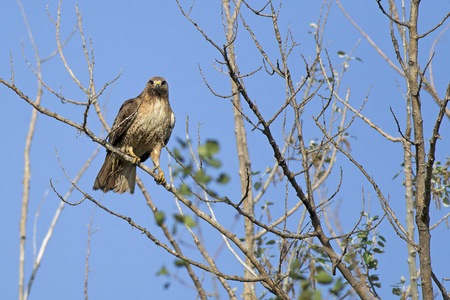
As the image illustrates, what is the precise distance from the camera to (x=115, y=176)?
21.0 ft

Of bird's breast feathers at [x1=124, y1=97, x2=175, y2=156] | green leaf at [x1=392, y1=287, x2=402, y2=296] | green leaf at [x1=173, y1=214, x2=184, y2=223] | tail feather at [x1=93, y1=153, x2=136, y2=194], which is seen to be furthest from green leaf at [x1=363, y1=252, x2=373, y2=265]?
tail feather at [x1=93, y1=153, x2=136, y2=194]

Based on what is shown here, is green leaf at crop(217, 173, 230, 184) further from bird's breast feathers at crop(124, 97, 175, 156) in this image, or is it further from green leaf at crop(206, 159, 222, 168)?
bird's breast feathers at crop(124, 97, 175, 156)

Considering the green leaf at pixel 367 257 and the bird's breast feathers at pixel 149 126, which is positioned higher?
the bird's breast feathers at pixel 149 126

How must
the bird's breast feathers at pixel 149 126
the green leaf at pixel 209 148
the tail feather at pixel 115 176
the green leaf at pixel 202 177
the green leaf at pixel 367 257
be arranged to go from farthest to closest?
the tail feather at pixel 115 176, the bird's breast feathers at pixel 149 126, the green leaf at pixel 367 257, the green leaf at pixel 202 177, the green leaf at pixel 209 148

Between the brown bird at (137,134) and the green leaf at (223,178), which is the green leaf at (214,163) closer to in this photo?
the green leaf at (223,178)

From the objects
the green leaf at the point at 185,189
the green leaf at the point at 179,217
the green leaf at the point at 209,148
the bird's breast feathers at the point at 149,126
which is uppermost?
the bird's breast feathers at the point at 149,126

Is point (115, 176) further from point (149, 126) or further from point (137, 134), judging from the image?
point (149, 126)

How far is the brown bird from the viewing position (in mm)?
6098

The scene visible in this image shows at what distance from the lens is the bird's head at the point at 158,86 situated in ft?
21.0

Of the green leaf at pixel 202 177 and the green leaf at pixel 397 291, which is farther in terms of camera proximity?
the green leaf at pixel 397 291

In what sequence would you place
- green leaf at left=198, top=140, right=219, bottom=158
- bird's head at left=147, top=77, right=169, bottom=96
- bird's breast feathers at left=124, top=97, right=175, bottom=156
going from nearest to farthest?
green leaf at left=198, top=140, right=219, bottom=158, bird's breast feathers at left=124, top=97, right=175, bottom=156, bird's head at left=147, top=77, right=169, bottom=96

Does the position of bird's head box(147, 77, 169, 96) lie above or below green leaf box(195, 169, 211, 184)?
above

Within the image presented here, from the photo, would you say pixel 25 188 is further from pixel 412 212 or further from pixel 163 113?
pixel 412 212

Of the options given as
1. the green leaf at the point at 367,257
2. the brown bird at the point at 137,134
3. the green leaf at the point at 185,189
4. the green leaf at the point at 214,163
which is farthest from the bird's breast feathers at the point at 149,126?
the green leaf at the point at 214,163
